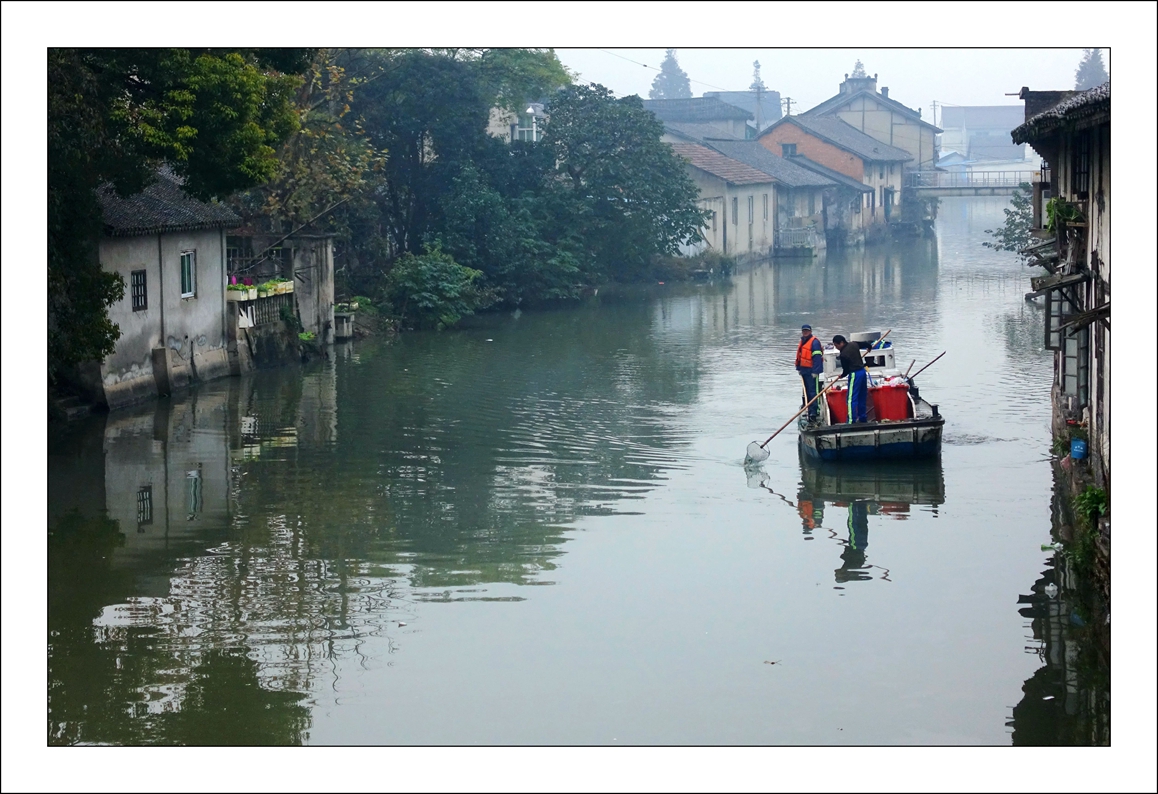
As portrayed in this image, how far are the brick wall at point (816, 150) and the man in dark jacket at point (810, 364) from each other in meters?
58.8

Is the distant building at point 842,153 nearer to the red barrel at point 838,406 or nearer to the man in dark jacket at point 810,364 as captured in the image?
the man in dark jacket at point 810,364

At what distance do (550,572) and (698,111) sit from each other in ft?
245

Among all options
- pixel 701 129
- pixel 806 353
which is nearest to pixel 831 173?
pixel 701 129

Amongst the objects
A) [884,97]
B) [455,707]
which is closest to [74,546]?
[455,707]

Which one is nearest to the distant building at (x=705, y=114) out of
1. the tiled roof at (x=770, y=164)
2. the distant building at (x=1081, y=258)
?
the tiled roof at (x=770, y=164)

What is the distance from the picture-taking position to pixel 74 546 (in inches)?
707

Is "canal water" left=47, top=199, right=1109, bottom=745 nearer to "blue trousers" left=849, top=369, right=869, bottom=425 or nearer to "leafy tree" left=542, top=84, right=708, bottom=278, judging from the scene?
"blue trousers" left=849, top=369, right=869, bottom=425

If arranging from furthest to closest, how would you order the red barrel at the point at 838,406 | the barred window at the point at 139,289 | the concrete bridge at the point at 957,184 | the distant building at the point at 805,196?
the concrete bridge at the point at 957,184 → the distant building at the point at 805,196 → the barred window at the point at 139,289 → the red barrel at the point at 838,406

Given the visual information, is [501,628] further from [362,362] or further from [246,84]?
[362,362]

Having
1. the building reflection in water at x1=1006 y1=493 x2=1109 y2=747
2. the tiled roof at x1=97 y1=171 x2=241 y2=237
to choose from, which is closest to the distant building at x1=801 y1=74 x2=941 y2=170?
the tiled roof at x1=97 y1=171 x2=241 y2=237

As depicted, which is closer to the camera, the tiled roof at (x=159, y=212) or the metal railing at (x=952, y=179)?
the tiled roof at (x=159, y=212)

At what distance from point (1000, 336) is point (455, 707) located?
28.2 metres

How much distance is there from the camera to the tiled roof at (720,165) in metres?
64.2

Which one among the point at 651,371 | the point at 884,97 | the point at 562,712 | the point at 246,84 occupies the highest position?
the point at 884,97
